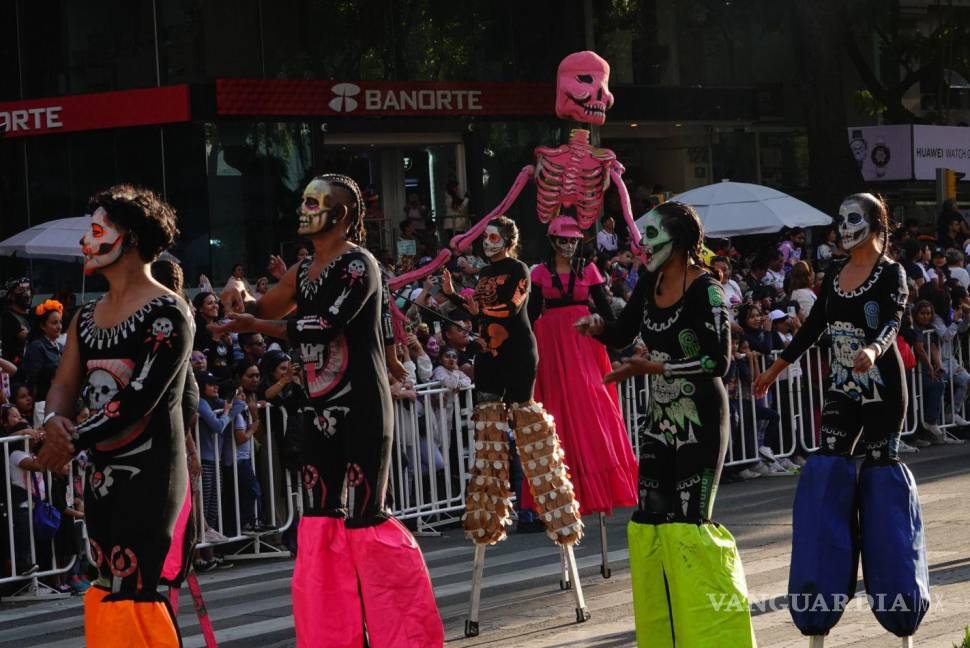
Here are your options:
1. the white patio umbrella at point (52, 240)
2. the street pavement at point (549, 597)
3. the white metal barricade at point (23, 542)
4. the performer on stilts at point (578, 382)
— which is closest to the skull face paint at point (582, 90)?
the performer on stilts at point (578, 382)

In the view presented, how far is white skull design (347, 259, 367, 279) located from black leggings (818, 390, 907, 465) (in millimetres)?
2279

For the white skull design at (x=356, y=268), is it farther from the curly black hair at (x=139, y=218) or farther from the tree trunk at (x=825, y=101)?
the tree trunk at (x=825, y=101)

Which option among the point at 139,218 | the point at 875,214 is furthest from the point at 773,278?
the point at 139,218

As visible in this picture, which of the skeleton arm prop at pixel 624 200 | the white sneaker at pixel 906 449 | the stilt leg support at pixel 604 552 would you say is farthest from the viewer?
the white sneaker at pixel 906 449

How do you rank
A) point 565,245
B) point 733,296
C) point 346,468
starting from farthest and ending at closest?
point 733,296, point 565,245, point 346,468

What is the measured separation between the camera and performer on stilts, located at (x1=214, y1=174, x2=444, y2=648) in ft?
21.6

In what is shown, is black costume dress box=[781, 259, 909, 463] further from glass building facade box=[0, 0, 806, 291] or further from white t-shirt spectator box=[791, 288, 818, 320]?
glass building facade box=[0, 0, 806, 291]

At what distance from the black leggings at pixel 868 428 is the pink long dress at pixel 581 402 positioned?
3052mm

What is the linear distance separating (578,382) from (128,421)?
→ 16.5 ft

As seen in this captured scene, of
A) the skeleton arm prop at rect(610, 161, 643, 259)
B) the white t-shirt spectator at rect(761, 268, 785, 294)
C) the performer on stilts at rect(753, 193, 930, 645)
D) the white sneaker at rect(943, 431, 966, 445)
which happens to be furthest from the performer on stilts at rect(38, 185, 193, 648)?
the white t-shirt spectator at rect(761, 268, 785, 294)

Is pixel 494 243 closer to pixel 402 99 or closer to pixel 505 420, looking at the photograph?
pixel 505 420

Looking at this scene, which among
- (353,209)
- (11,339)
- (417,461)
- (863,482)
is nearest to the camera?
(353,209)

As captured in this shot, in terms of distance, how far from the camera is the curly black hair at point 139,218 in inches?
233

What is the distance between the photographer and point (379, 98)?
27.0 meters
